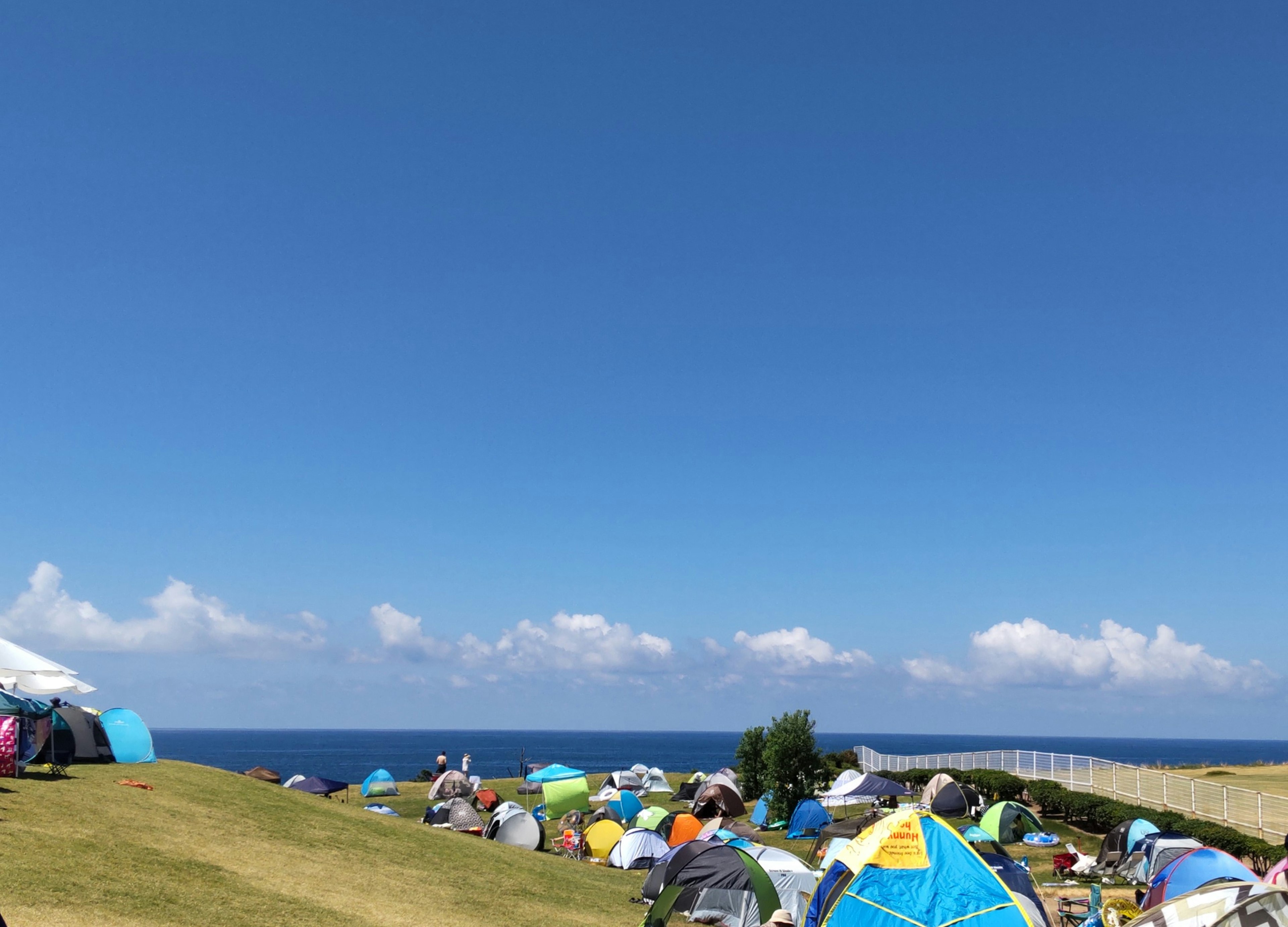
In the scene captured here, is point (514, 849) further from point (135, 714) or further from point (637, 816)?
point (135, 714)

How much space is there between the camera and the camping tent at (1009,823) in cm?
3331

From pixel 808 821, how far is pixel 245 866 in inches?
863

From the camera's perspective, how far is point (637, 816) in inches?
1458

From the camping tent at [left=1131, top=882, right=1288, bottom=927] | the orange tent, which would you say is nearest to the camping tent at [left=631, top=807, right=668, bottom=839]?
the orange tent

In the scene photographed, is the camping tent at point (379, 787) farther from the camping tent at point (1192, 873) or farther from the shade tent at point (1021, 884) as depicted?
the camping tent at point (1192, 873)

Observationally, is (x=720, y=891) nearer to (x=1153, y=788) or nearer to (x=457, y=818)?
(x=457, y=818)

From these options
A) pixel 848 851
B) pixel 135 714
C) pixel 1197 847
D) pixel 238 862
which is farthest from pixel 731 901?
pixel 135 714

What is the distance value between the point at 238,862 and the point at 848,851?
1242cm

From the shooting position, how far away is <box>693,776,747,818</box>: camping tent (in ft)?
131

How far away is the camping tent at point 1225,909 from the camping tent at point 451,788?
122 feet

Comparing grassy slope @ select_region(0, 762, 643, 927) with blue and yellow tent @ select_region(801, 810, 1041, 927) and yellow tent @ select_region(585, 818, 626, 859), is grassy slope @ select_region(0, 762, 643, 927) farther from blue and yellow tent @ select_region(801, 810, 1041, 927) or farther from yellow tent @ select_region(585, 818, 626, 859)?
blue and yellow tent @ select_region(801, 810, 1041, 927)

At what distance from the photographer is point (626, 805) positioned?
3959cm

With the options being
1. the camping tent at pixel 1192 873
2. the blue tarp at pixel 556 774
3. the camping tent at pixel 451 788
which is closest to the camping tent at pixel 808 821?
the blue tarp at pixel 556 774

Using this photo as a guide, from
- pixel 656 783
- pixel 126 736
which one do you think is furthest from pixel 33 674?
pixel 656 783
